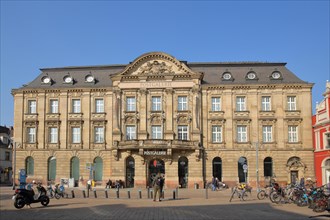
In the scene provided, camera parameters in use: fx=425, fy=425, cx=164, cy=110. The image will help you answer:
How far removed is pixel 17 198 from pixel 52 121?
1281 inches

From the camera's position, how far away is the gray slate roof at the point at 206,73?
180 ft

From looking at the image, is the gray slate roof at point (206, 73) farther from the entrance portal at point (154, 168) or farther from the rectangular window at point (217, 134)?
the entrance portal at point (154, 168)

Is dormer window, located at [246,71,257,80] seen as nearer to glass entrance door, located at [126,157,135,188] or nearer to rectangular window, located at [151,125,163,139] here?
rectangular window, located at [151,125,163,139]

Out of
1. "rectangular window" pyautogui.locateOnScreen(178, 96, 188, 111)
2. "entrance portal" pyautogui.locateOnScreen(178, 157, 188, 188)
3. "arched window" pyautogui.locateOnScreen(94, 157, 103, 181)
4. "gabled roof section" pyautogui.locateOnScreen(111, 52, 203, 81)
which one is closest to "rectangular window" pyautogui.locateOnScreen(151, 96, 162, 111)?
"rectangular window" pyautogui.locateOnScreen(178, 96, 188, 111)

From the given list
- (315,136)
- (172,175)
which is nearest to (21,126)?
(172,175)

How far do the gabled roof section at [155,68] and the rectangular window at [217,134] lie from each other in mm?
6806

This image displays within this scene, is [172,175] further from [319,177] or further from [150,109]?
[319,177]

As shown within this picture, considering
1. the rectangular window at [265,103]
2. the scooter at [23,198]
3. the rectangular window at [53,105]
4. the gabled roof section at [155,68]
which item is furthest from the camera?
the rectangular window at [53,105]

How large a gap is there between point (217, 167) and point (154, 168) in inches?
311

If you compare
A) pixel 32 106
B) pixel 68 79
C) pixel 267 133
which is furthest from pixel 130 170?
pixel 267 133

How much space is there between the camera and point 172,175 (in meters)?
52.0

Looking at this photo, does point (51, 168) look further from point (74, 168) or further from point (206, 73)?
point (206, 73)

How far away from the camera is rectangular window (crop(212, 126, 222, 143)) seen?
53.7m

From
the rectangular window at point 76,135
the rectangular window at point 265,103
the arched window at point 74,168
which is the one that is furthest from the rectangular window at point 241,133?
the arched window at point 74,168
